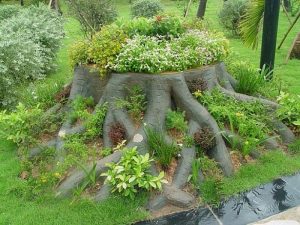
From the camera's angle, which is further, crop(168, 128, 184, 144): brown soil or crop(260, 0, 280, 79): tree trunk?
crop(260, 0, 280, 79): tree trunk

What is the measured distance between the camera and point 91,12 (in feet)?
46.3

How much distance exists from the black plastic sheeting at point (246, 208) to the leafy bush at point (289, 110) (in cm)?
145

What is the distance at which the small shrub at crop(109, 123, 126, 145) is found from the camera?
6.29 m

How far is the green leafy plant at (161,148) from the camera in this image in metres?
5.87

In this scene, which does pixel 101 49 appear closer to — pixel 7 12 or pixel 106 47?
pixel 106 47

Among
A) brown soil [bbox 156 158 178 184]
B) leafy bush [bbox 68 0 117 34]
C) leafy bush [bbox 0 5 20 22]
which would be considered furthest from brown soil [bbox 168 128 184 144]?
leafy bush [bbox 0 5 20 22]

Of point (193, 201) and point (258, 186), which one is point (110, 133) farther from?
point (258, 186)

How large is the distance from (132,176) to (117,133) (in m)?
1.09

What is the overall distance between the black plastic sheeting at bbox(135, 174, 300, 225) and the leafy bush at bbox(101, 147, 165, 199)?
465 millimetres

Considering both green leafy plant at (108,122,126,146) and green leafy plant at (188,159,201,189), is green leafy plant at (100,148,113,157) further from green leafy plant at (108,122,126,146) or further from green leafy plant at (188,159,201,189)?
green leafy plant at (188,159,201,189)

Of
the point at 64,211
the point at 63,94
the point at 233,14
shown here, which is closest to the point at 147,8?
the point at 233,14

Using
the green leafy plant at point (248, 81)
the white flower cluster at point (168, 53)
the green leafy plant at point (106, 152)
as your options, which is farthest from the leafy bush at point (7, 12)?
the green leafy plant at point (106, 152)

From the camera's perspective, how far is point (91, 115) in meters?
6.71

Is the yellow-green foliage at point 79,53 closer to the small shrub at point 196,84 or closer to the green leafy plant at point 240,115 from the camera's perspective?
the small shrub at point 196,84
